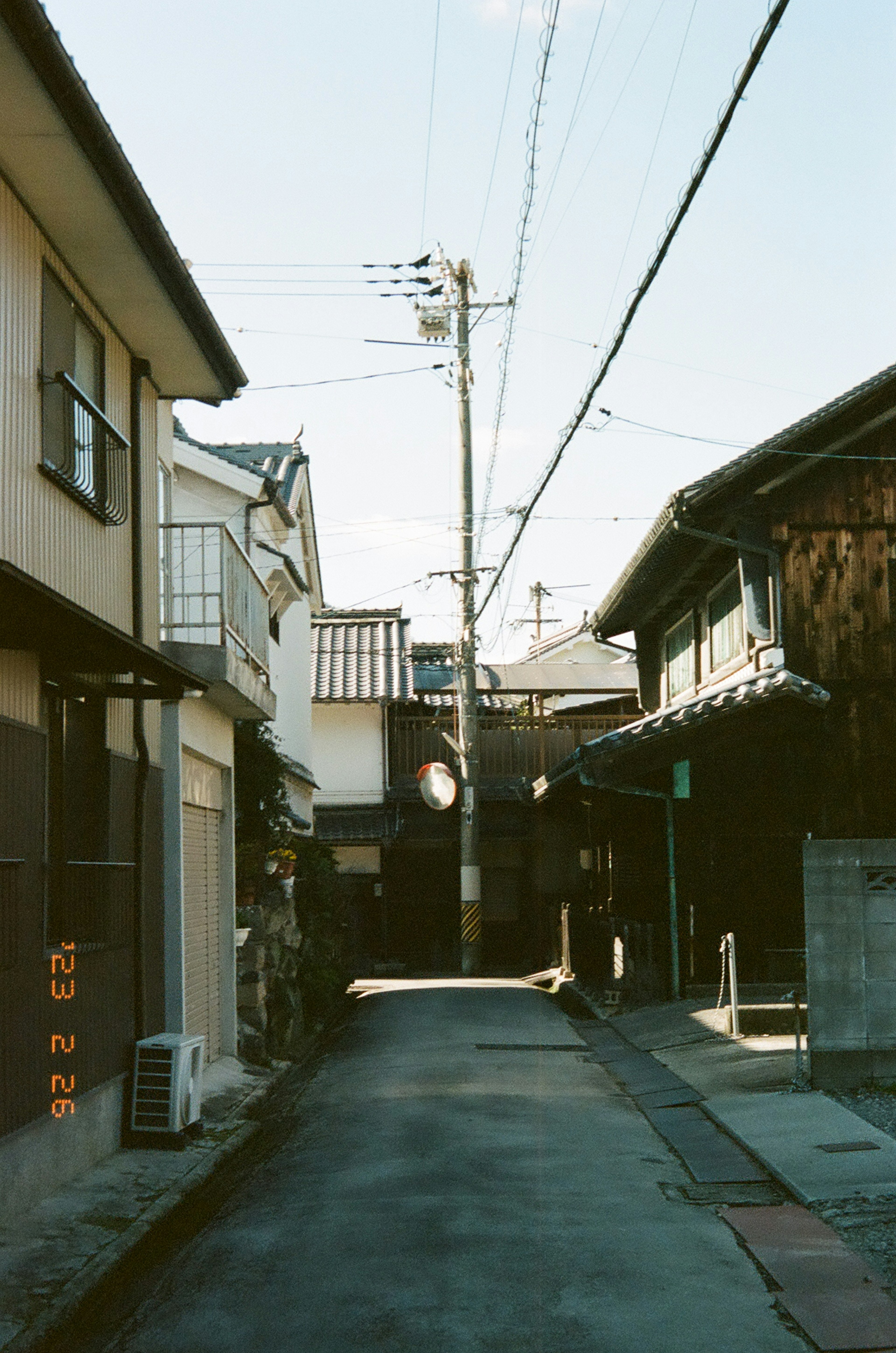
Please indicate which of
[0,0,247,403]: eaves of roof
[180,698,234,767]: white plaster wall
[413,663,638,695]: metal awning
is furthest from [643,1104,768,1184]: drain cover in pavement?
[413,663,638,695]: metal awning

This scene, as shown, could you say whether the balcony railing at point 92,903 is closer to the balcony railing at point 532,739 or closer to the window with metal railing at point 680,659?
the window with metal railing at point 680,659

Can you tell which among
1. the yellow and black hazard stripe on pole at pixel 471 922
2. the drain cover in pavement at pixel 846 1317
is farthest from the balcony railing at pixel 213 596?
the yellow and black hazard stripe on pole at pixel 471 922

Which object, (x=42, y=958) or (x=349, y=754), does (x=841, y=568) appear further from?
(x=349, y=754)

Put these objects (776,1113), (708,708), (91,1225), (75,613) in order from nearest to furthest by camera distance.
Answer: (75,613)
(91,1225)
(776,1113)
(708,708)

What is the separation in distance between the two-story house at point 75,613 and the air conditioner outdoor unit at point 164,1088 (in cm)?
16

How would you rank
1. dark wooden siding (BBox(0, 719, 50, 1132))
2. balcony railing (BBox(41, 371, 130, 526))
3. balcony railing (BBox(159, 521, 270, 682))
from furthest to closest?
balcony railing (BBox(159, 521, 270, 682)) < balcony railing (BBox(41, 371, 130, 526)) < dark wooden siding (BBox(0, 719, 50, 1132))

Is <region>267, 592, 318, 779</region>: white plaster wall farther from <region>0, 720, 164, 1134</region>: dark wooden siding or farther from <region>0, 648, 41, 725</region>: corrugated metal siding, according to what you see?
<region>0, 648, 41, 725</region>: corrugated metal siding

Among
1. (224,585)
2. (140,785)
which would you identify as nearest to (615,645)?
(224,585)

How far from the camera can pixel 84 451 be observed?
10234mm

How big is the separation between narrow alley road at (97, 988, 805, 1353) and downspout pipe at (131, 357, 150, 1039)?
74.0 inches

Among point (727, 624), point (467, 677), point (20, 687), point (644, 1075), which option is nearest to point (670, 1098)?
point (644, 1075)

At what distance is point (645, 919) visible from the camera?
2009 centimetres

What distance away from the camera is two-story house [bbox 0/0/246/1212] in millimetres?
8156

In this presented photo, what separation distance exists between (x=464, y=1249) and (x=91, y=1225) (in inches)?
95.7
